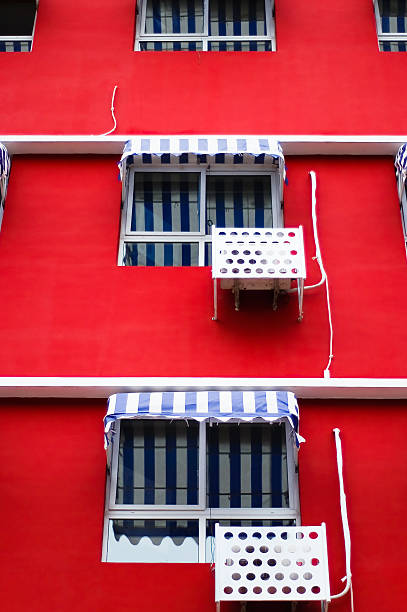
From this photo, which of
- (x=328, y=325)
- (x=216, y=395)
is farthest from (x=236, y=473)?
(x=328, y=325)

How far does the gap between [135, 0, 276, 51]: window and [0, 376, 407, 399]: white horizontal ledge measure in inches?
197

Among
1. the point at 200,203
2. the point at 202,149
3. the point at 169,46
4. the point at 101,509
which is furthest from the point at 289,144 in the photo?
the point at 101,509

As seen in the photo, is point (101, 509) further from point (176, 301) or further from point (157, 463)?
point (176, 301)

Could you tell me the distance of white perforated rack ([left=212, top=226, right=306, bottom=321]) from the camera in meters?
9.40

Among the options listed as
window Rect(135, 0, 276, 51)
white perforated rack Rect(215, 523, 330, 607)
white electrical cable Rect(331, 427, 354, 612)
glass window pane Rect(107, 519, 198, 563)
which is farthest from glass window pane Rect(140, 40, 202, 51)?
white perforated rack Rect(215, 523, 330, 607)

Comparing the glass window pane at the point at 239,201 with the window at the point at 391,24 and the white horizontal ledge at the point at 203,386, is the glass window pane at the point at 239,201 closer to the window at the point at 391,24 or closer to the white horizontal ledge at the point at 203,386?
the white horizontal ledge at the point at 203,386

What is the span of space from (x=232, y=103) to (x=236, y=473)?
191 inches

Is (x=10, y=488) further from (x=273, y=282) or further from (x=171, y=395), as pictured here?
(x=273, y=282)

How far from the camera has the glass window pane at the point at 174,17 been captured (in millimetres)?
12250

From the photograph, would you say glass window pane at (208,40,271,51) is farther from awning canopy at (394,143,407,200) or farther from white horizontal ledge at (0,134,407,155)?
awning canopy at (394,143,407,200)

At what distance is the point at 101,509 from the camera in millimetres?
8695

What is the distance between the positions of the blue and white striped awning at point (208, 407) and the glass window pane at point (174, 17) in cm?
573

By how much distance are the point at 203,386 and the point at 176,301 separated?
115 cm

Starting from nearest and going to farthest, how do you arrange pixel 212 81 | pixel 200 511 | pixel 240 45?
pixel 200 511
pixel 212 81
pixel 240 45
